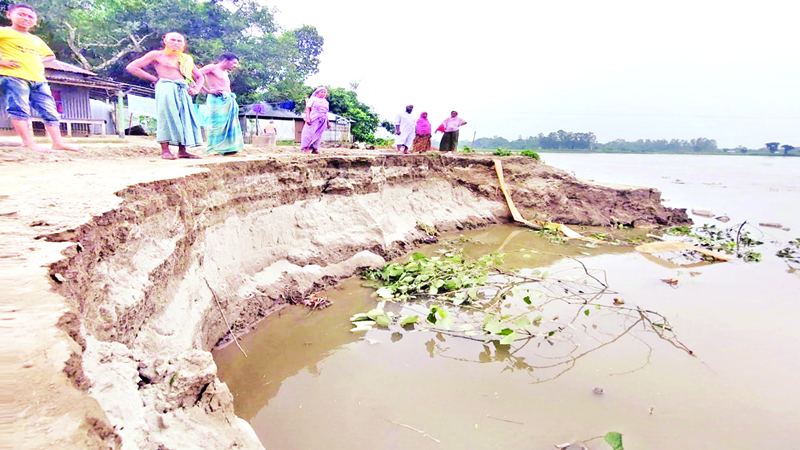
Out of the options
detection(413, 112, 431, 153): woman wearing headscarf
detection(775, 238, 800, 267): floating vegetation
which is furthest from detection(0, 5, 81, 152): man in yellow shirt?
detection(775, 238, 800, 267): floating vegetation

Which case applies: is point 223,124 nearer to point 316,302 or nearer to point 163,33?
point 316,302

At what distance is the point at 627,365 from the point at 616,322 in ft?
3.80

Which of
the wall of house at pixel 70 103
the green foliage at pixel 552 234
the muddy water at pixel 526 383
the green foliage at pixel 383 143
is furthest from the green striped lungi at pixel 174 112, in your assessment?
the green foliage at pixel 383 143

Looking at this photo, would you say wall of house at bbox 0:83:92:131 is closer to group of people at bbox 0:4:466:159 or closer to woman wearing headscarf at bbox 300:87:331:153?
group of people at bbox 0:4:466:159

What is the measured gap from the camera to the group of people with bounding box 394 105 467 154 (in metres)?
11.7

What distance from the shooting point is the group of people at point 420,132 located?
1166 centimetres

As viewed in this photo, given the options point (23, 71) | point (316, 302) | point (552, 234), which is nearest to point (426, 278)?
point (316, 302)

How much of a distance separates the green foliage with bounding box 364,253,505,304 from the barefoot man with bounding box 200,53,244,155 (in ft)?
9.84

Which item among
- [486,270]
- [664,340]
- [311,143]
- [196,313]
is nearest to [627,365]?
[664,340]

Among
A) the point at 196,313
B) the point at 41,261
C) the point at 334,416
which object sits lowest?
the point at 334,416

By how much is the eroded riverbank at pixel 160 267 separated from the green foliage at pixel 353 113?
1380 cm

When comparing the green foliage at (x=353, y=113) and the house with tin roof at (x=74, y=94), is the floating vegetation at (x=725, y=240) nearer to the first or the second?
the green foliage at (x=353, y=113)

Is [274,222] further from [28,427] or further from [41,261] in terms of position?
[28,427]

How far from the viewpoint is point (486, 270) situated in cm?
689
